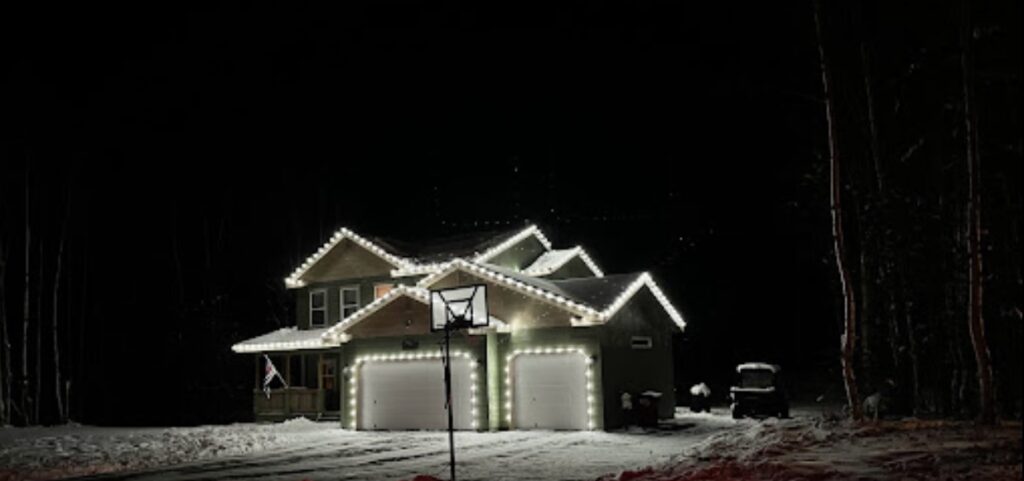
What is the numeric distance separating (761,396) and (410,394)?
1105 centimetres

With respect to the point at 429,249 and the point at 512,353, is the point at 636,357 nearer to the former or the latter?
the point at 512,353

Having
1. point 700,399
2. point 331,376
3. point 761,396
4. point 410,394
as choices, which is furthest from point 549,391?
point 331,376

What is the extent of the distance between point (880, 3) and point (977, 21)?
333cm

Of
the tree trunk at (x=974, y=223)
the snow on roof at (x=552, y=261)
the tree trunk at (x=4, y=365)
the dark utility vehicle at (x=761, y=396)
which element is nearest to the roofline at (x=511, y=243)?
the snow on roof at (x=552, y=261)

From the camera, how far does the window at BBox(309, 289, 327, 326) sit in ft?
117

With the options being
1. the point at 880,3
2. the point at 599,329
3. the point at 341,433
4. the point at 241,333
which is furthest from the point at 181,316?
the point at 880,3

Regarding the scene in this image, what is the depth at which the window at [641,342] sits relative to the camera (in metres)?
27.3

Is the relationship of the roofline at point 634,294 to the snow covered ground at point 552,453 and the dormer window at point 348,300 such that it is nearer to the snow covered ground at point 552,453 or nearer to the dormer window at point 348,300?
the snow covered ground at point 552,453

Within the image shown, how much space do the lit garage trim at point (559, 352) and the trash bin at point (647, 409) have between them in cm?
168

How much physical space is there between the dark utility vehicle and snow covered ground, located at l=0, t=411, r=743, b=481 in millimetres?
1517

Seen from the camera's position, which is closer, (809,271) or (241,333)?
(241,333)

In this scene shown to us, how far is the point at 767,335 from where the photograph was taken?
62.3 metres

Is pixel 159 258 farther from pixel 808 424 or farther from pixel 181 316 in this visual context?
pixel 808 424

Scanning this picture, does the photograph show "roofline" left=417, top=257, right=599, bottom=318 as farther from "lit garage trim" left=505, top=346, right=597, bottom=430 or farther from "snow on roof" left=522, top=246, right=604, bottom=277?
"snow on roof" left=522, top=246, right=604, bottom=277
